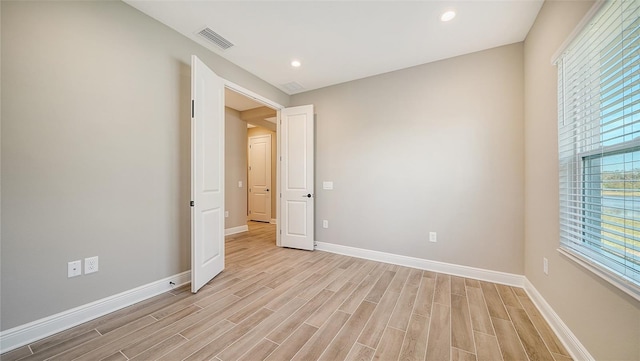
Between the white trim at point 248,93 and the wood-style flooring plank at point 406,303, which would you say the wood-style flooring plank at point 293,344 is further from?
the white trim at point 248,93

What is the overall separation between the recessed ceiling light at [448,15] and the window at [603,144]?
95 centimetres

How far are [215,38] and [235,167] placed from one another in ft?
9.94

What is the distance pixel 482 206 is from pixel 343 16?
259cm

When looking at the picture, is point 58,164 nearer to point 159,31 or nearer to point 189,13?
point 159,31

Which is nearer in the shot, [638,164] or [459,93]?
[638,164]

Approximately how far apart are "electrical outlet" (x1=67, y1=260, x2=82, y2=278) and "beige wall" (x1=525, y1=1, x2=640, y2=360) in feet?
11.3

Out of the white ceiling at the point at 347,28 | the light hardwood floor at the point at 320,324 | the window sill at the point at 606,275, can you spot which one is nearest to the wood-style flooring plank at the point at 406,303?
the light hardwood floor at the point at 320,324

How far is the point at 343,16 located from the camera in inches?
84.0

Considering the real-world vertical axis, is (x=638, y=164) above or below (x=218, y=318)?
above

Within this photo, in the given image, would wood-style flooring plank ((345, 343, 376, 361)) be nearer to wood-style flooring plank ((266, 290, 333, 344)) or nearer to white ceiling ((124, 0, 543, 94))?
wood-style flooring plank ((266, 290, 333, 344))

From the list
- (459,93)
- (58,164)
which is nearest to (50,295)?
(58,164)

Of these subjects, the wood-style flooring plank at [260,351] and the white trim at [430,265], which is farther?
the white trim at [430,265]

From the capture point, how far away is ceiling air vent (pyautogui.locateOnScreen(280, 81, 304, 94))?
3656mm

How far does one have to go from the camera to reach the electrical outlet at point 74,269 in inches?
67.7
